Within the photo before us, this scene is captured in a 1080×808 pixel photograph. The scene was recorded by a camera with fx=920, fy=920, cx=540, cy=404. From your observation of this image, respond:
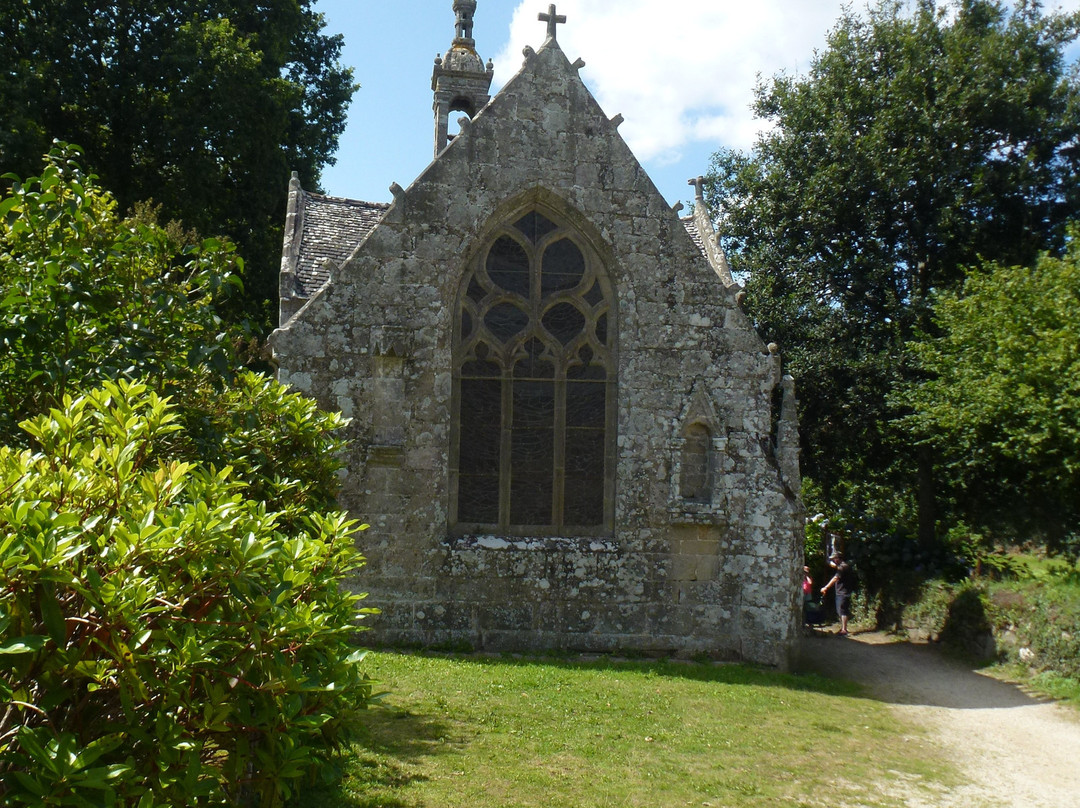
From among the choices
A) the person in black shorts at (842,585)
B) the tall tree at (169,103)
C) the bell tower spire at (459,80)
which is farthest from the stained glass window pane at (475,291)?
the tall tree at (169,103)

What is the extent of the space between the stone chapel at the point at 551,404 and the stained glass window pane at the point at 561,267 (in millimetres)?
42

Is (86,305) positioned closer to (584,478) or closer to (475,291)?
(475,291)

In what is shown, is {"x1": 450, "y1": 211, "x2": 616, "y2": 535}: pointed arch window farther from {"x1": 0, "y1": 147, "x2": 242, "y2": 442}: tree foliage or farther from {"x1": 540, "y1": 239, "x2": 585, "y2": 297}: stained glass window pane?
{"x1": 0, "y1": 147, "x2": 242, "y2": 442}: tree foliage

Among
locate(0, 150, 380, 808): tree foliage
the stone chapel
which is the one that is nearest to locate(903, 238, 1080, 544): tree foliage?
the stone chapel

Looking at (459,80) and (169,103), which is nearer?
(459,80)

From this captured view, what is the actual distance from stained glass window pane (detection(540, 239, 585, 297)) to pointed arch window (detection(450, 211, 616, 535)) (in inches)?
0.6

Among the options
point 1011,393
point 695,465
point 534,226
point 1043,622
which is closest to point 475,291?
point 534,226

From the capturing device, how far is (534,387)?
12.9 metres

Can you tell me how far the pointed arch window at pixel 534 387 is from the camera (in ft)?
41.5

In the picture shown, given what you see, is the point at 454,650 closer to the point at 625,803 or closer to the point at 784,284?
the point at 625,803

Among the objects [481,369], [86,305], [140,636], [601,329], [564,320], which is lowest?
[140,636]

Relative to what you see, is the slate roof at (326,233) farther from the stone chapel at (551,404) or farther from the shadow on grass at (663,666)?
the shadow on grass at (663,666)

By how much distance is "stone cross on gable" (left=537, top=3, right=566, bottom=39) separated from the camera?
1302 cm

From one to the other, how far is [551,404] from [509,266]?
6.66ft
